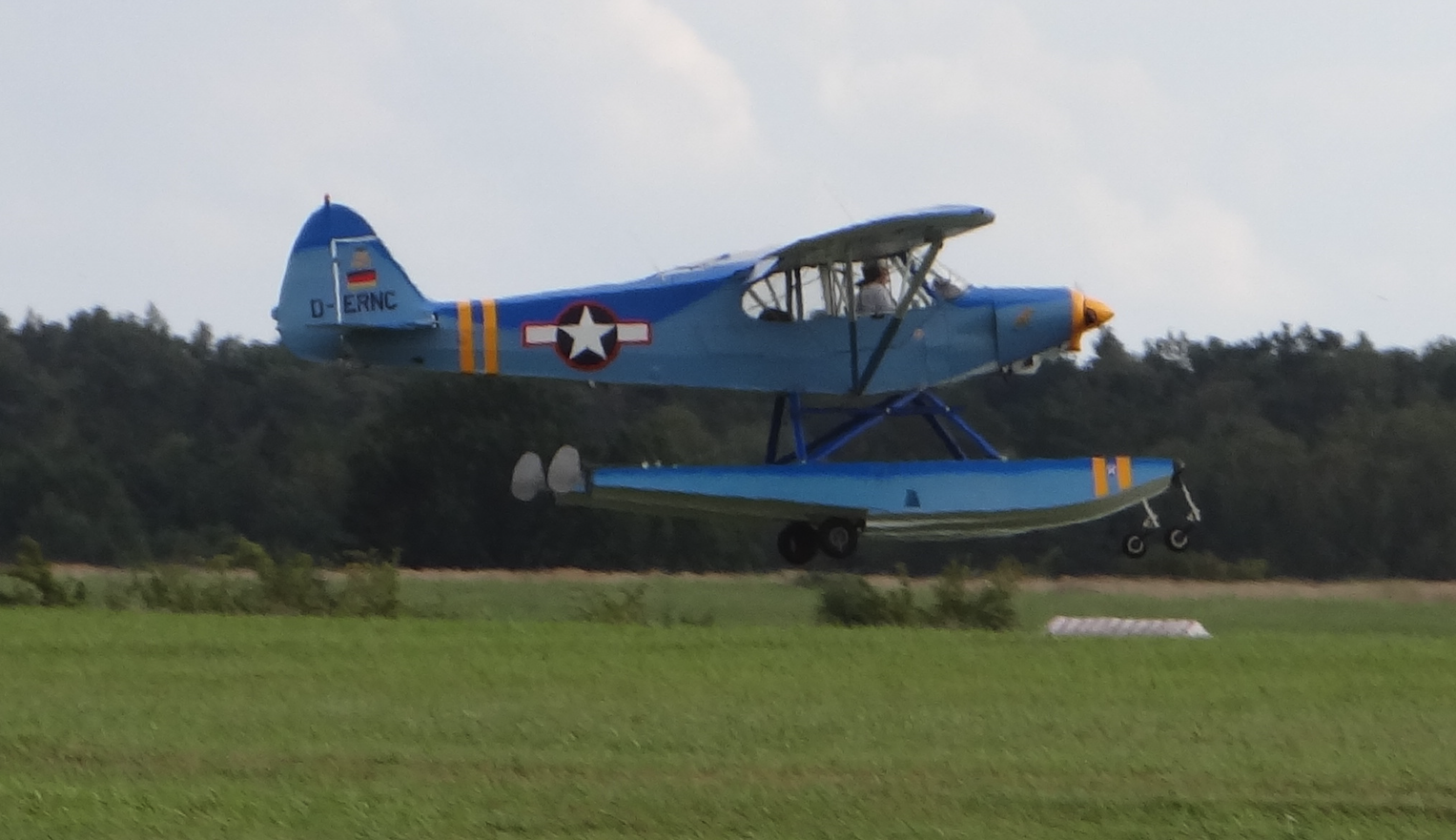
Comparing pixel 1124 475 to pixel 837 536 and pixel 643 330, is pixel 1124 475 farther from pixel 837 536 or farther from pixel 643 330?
pixel 643 330

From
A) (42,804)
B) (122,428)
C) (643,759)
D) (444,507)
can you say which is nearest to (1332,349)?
(444,507)

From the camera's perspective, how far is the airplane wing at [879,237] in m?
19.7

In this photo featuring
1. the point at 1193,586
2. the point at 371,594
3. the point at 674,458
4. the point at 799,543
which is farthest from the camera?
the point at 674,458

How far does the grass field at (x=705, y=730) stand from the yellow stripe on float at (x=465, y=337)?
2.44m

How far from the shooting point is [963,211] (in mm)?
19578

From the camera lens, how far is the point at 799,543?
70.6 ft

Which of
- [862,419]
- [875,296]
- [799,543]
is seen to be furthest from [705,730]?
[862,419]

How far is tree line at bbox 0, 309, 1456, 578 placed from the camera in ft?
111

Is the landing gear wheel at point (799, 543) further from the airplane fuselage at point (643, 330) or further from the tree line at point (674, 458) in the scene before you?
the tree line at point (674, 458)

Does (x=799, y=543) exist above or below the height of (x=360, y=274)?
below

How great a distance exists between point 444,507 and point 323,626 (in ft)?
42.1

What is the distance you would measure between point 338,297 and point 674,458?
49.3ft

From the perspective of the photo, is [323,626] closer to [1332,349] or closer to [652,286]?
[652,286]

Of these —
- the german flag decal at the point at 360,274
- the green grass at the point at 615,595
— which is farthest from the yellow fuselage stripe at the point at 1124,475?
the german flag decal at the point at 360,274
